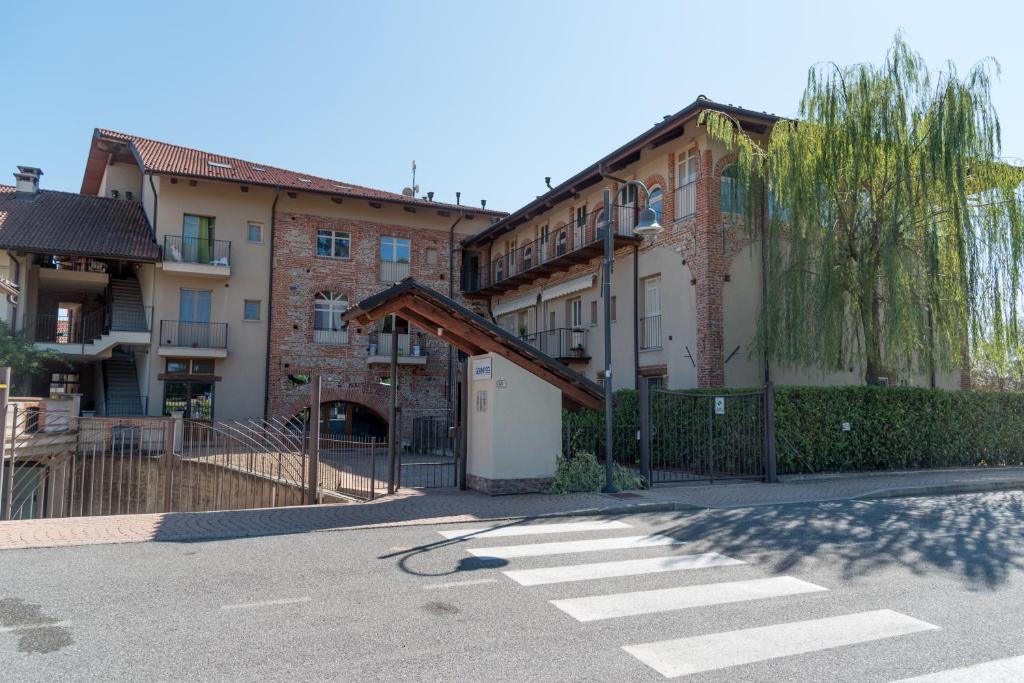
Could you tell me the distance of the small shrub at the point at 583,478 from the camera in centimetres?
1182

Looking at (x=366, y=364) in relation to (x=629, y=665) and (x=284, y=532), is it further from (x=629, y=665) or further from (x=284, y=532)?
(x=629, y=665)

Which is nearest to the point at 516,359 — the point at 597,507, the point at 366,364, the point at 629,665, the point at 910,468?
the point at 597,507

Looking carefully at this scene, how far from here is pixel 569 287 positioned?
24.1 m

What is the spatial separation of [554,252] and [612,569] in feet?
65.3

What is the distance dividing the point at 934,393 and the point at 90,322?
2636 cm

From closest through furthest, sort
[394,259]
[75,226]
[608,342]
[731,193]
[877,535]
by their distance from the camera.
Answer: [877,535]
[608,342]
[731,193]
[75,226]
[394,259]

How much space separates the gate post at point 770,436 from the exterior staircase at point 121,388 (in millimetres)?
20056

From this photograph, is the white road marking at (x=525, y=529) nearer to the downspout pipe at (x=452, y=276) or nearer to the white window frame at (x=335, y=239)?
the downspout pipe at (x=452, y=276)

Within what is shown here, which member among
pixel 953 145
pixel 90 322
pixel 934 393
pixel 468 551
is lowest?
pixel 468 551

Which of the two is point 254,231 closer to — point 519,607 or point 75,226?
point 75,226

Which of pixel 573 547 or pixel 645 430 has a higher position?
pixel 645 430

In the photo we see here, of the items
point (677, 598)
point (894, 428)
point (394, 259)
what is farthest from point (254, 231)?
point (677, 598)

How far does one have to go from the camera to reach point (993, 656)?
4.38 metres

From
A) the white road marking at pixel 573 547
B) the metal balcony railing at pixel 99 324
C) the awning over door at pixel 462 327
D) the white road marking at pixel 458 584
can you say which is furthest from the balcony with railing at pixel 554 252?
the white road marking at pixel 458 584
